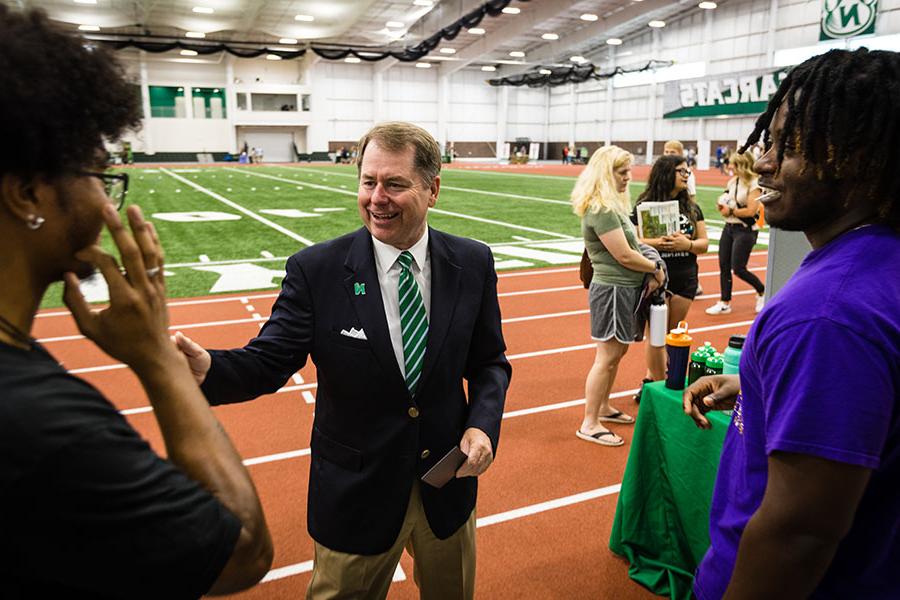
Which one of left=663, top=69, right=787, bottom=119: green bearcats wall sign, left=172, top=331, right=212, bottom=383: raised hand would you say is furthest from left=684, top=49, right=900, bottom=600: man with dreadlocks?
left=663, top=69, right=787, bottom=119: green bearcats wall sign

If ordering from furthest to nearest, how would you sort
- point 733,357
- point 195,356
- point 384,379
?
point 733,357, point 384,379, point 195,356

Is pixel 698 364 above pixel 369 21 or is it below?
below

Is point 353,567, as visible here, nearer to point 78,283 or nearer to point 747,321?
point 78,283

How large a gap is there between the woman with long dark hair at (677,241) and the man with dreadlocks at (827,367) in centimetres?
413

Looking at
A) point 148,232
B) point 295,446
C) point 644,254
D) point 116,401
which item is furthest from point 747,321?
point 148,232

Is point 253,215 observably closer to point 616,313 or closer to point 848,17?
point 616,313

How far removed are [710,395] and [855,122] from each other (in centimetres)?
130

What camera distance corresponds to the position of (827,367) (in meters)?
1.19

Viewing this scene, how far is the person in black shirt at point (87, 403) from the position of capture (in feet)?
2.97

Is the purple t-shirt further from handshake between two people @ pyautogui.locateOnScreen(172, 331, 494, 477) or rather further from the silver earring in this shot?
the silver earring

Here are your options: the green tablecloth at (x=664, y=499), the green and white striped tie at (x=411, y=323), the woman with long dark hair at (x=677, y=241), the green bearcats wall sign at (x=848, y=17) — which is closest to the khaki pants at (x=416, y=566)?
the green and white striped tie at (x=411, y=323)

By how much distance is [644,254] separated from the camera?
479cm

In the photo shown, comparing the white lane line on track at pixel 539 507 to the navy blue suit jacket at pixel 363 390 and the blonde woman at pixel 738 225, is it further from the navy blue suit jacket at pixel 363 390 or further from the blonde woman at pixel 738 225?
the blonde woman at pixel 738 225

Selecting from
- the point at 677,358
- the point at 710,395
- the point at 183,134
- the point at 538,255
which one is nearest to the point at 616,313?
Result: the point at 677,358
